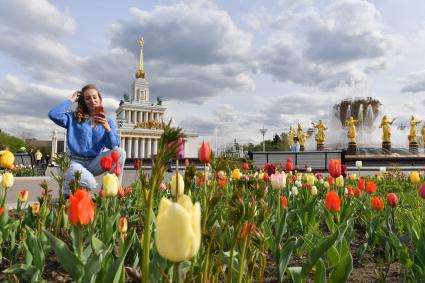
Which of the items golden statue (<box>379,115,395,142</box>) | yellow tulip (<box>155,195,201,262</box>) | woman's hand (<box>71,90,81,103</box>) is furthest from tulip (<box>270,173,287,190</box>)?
golden statue (<box>379,115,395,142</box>)

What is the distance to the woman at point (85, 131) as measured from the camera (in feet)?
12.6

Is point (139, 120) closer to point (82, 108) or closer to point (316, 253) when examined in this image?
point (82, 108)

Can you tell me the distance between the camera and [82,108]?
13.2ft

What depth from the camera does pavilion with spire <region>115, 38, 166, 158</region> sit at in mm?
69438

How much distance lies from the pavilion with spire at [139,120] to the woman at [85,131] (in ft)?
199

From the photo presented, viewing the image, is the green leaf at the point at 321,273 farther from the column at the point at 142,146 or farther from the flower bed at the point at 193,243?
the column at the point at 142,146

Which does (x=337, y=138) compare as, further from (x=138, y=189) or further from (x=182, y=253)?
(x=182, y=253)

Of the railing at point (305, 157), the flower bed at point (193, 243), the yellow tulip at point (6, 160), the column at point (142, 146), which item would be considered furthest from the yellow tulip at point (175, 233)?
the column at point (142, 146)

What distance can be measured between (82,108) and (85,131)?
0.26 meters

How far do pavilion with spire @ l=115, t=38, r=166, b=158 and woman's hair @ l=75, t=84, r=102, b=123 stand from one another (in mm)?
60575

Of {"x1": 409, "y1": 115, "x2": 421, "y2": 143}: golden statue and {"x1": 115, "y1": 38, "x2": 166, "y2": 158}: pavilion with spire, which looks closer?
{"x1": 409, "y1": 115, "x2": 421, "y2": 143}: golden statue

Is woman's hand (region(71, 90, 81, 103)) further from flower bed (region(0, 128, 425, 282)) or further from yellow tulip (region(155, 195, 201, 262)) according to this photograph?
yellow tulip (region(155, 195, 201, 262))

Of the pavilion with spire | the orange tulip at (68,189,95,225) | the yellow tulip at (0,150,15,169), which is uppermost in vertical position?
the pavilion with spire

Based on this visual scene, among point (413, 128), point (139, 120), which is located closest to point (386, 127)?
point (413, 128)
